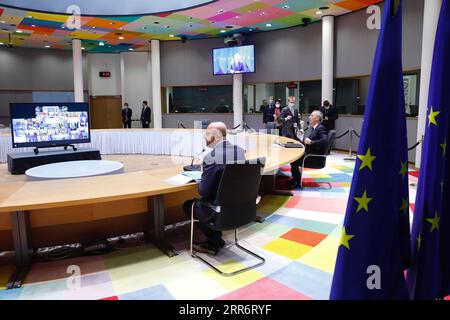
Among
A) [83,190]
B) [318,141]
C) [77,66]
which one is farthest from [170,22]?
[83,190]

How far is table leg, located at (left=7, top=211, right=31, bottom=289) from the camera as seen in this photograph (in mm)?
2996

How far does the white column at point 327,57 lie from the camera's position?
10281 mm

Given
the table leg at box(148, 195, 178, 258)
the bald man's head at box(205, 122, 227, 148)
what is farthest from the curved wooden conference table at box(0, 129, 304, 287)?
the bald man's head at box(205, 122, 227, 148)

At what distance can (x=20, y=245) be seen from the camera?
308cm

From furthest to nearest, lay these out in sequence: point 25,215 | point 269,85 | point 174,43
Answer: point 174,43 → point 269,85 → point 25,215

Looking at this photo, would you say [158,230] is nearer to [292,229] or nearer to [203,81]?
[292,229]

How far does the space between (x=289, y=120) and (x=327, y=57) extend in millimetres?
3040

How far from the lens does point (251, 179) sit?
3.05m

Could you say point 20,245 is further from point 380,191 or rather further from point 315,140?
point 315,140

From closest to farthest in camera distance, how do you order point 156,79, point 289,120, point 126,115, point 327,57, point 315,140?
point 315,140
point 289,120
point 327,57
point 156,79
point 126,115

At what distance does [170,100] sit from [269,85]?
4.28 metres

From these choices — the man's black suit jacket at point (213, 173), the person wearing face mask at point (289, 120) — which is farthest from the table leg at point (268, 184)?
the person wearing face mask at point (289, 120)
